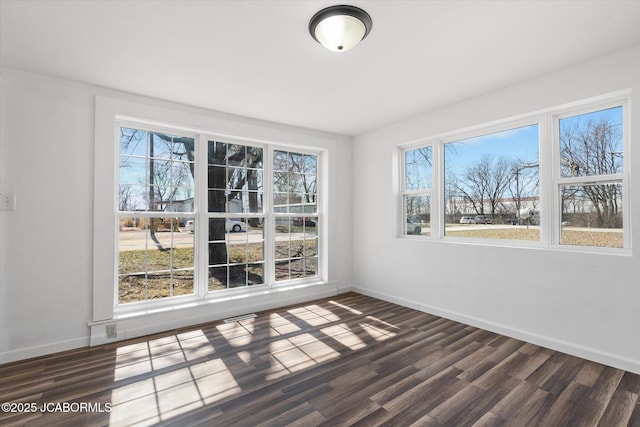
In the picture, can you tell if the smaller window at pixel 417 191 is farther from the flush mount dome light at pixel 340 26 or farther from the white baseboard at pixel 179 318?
the flush mount dome light at pixel 340 26

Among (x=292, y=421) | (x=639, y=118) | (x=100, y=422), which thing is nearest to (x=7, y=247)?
(x=100, y=422)

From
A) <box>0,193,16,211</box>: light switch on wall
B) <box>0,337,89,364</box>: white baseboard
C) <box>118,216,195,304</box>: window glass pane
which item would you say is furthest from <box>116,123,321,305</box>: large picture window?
<box>0,193,16,211</box>: light switch on wall

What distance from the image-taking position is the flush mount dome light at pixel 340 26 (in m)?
1.99

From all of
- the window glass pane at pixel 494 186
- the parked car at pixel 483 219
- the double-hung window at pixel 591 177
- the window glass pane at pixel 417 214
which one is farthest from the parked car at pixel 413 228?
the double-hung window at pixel 591 177

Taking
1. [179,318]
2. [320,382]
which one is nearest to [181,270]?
[179,318]

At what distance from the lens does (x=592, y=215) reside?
281 centimetres

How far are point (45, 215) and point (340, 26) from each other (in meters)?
3.06

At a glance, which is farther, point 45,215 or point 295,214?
point 295,214

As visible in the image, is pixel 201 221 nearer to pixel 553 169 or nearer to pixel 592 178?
pixel 553 169

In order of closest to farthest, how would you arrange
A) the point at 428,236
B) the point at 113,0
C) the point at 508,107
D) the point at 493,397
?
the point at 113,0 → the point at 493,397 → the point at 508,107 → the point at 428,236

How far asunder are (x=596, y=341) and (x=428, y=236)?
1948mm

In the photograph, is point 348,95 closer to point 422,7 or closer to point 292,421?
point 422,7

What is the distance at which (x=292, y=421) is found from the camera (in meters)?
1.93

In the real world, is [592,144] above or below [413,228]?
above
